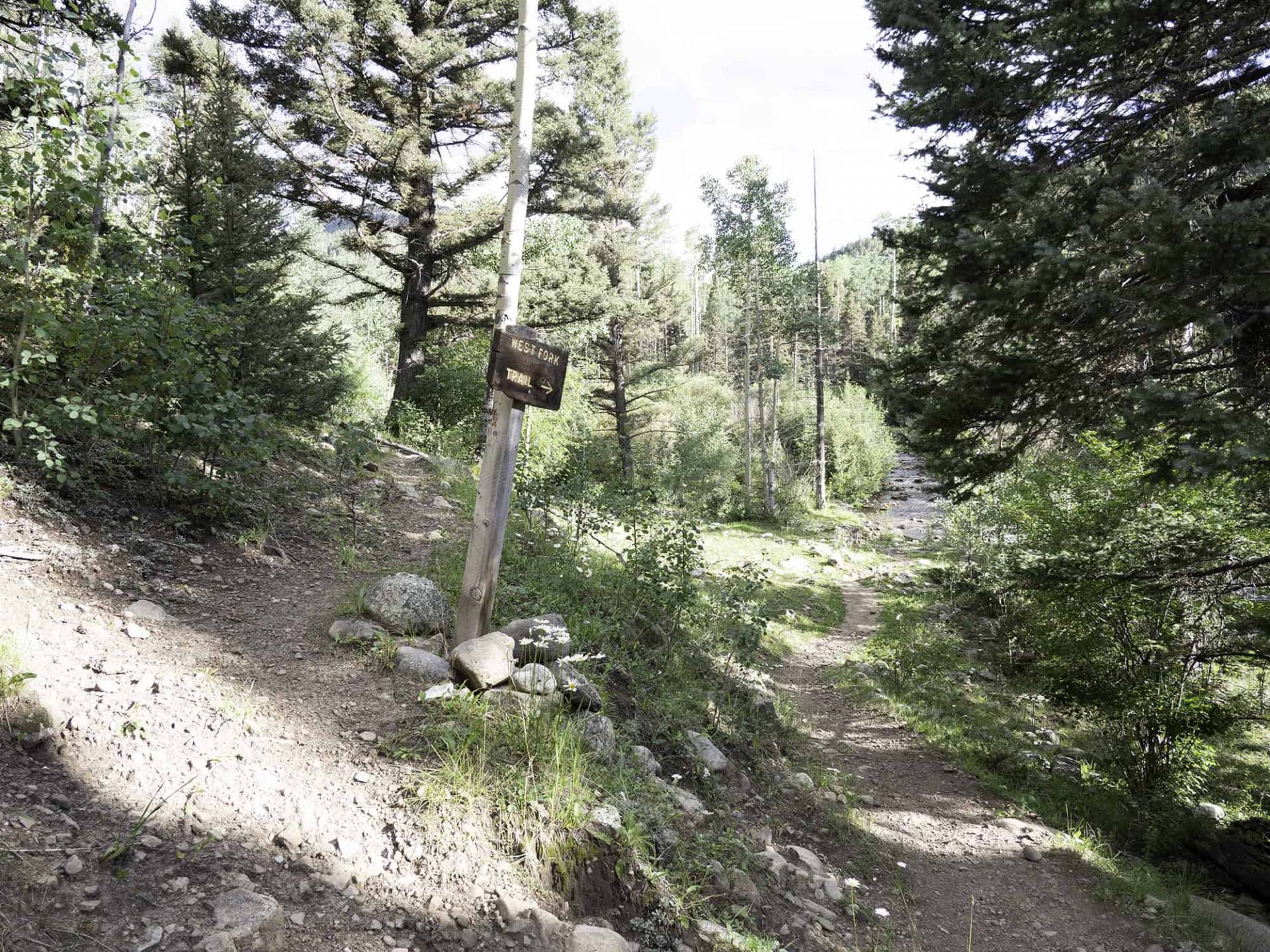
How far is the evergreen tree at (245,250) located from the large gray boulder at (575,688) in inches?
176

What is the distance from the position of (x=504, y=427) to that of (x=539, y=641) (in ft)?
4.66

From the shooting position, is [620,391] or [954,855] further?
[620,391]

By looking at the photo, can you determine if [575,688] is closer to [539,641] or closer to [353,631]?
[539,641]

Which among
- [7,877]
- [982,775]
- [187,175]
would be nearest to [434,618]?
[7,877]

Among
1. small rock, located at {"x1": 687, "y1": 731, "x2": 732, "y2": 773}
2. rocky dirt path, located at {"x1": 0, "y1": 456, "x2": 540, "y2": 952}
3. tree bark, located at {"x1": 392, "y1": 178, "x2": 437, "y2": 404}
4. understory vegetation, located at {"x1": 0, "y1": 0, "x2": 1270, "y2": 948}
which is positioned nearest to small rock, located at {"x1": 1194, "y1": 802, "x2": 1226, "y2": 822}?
understory vegetation, located at {"x1": 0, "y1": 0, "x2": 1270, "y2": 948}

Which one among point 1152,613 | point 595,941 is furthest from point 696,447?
point 595,941

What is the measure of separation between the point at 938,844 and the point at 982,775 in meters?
1.57

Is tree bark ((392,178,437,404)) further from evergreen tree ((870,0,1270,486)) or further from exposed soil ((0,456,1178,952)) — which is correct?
evergreen tree ((870,0,1270,486))

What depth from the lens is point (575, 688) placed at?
12.7ft

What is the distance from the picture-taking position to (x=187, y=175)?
7.34 m

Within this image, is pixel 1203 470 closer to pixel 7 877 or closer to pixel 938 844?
pixel 938 844

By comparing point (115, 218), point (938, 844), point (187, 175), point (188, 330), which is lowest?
point (938, 844)

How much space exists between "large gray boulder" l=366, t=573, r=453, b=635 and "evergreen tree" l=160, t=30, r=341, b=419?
3.09 m

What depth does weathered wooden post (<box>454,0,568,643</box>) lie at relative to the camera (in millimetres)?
4020
